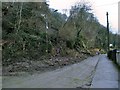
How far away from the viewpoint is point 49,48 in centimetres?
3688

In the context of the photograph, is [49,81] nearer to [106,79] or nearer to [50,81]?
[50,81]

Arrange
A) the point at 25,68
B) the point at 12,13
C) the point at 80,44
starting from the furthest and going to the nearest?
the point at 80,44
the point at 12,13
the point at 25,68

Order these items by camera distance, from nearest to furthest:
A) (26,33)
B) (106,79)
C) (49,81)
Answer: (49,81)
(106,79)
(26,33)

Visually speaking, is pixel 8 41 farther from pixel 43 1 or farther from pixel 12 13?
pixel 43 1

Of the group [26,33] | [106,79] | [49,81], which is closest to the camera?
[49,81]

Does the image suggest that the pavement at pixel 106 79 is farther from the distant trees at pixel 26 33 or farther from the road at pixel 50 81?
the distant trees at pixel 26 33

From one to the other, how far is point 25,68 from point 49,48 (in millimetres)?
14270

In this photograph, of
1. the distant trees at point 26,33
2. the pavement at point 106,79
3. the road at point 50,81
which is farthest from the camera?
the distant trees at point 26,33

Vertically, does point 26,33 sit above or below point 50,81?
above

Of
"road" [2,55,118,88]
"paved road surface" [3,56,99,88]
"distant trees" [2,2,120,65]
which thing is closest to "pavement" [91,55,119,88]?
"road" [2,55,118,88]

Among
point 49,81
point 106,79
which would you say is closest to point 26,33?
point 49,81

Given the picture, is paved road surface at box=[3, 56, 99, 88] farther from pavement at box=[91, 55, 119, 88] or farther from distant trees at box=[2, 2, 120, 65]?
distant trees at box=[2, 2, 120, 65]

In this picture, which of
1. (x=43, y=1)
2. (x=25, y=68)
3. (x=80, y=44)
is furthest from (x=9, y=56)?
(x=80, y=44)

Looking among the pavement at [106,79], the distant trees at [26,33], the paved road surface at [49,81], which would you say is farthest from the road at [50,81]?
the distant trees at [26,33]
